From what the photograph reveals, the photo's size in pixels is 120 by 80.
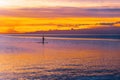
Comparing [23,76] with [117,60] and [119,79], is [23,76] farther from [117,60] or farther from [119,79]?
[117,60]

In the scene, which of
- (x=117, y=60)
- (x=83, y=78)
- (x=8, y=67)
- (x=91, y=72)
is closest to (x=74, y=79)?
(x=83, y=78)

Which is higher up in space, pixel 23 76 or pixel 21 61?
pixel 21 61

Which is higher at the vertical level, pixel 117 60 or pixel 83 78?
pixel 117 60

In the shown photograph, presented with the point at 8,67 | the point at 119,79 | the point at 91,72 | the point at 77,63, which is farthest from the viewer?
the point at 77,63

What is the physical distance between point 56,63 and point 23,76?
825 centimetres

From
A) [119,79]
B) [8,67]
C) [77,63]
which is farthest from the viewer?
[77,63]

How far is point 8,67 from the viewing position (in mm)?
35594

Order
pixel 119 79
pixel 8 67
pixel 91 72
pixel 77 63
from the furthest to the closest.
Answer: pixel 77 63
pixel 8 67
pixel 91 72
pixel 119 79

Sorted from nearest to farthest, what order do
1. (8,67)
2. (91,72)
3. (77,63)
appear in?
(91,72) → (8,67) → (77,63)

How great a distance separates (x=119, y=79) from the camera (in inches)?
1153

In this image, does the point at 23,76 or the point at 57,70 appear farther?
the point at 57,70

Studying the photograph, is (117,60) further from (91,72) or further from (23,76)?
(23,76)

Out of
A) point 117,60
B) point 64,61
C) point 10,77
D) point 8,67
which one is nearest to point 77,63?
point 64,61

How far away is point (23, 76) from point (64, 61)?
10.2 meters
